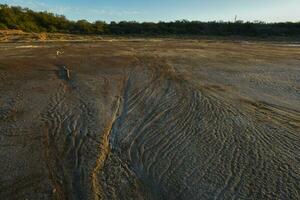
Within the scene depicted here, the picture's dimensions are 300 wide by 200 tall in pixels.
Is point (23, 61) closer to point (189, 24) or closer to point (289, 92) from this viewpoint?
point (289, 92)

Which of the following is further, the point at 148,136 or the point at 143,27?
the point at 143,27

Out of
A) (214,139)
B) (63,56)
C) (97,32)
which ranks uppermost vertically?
(214,139)

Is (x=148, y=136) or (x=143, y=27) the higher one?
(x=148, y=136)

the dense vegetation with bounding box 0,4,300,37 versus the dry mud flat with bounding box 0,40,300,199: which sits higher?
the dry mud flat with bounding box 0,40,300,199

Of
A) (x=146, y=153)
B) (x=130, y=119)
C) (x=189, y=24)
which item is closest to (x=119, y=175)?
(x=146, y=153)

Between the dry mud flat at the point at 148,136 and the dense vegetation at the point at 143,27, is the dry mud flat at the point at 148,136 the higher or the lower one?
the higher one
